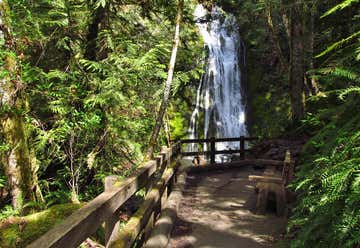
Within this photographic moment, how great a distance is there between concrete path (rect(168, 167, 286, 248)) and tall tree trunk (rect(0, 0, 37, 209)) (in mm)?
2851

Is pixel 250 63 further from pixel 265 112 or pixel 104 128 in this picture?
pixel 104 128

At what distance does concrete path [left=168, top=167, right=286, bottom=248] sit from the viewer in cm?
572

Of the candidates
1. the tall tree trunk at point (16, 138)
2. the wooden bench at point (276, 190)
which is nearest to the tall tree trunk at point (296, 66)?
the wooden bench at point (276, 190)

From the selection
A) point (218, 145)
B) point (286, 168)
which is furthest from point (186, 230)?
point (218, 145)

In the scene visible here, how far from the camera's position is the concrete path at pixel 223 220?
572 cm

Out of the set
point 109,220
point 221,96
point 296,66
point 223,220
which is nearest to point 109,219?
point 109,220

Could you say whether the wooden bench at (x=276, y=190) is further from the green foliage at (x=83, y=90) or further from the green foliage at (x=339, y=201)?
the green foliage at (x=339, y=201)

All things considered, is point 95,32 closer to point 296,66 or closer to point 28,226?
point 28,226

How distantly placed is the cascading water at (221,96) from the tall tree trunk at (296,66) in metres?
7.41

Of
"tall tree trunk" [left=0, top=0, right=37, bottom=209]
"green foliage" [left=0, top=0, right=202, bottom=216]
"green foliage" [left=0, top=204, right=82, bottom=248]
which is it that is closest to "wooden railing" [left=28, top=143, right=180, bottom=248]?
"green foliage" [left=0, top=204, right=82, bottom=248]

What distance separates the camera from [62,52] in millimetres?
8648

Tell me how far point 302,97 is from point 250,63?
452 inches

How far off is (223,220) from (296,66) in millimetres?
8358

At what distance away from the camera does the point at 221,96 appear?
73.9ft
